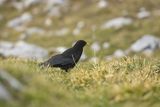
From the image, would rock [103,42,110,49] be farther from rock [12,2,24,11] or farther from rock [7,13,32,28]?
rock [12,2,24,11]

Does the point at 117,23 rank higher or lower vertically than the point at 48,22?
lower

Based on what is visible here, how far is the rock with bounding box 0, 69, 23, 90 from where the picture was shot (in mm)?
8625

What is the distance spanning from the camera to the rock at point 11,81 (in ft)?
28.3

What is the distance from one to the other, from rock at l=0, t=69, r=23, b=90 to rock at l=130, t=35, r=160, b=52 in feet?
130

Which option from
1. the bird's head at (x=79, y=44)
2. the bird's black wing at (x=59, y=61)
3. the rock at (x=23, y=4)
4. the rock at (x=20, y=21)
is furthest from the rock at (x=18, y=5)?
the bird's black wing at (x=59, y=61)

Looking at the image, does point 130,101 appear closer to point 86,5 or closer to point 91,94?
point 91,94

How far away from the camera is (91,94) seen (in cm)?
1102

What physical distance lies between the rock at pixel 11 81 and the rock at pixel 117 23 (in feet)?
147

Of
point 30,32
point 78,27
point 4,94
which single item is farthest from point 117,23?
point 4,94

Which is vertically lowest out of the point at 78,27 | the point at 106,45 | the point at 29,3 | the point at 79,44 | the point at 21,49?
the point at 79,44

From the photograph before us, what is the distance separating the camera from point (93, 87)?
12211 millimetres

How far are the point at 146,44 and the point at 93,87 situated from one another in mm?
36923

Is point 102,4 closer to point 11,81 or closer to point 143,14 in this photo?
point 143,14

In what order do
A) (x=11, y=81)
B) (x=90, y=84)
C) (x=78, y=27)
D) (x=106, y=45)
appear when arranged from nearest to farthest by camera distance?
(x=11, y=81) → (x=90, y=84) → (x=106, y=45) → (x=78, y=27)
